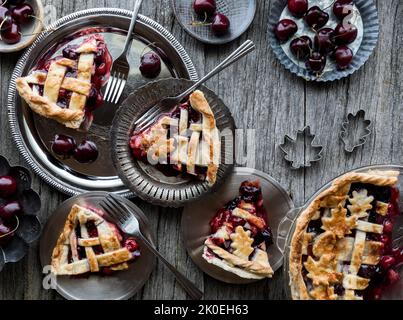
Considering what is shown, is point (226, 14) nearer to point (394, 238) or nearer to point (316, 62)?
point (316, 62)

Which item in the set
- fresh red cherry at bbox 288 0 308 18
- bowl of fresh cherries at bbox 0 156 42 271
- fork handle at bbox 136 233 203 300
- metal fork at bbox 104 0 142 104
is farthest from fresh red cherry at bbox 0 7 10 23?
fresh red cherry at bbox 288 0 308 18

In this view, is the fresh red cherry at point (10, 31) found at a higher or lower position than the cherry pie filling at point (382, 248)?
higher

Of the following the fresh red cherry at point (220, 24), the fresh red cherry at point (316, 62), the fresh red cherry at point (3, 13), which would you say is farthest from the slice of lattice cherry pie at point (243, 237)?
the fresh red cherry at point (3, 13)

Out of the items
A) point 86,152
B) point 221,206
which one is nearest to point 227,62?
point 221,206

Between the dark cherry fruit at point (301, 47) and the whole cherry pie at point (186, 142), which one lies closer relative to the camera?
the whole cherry pie at point (186, 142)

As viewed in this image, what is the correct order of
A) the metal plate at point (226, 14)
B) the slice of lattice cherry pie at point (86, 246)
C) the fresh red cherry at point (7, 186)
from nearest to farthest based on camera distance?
the fresh red cherry at point (7, 186)
the slice of lattice cherry pie at point (86, 246)
the metal plate at point (226, 14)

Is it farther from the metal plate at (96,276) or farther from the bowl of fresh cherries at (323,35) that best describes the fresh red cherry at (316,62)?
the metal plate at (96,276)

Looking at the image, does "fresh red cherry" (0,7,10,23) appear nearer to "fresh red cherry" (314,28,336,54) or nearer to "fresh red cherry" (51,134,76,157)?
"fresh red cherry" (51,134,76,157)
